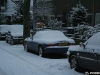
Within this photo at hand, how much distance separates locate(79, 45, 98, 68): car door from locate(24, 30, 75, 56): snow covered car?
388 cm

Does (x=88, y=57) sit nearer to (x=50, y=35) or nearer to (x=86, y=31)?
(x=50, y=35)

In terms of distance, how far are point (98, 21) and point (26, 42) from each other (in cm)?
1706

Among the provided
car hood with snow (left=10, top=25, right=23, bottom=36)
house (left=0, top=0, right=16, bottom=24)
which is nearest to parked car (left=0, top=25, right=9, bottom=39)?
car hood with snow (left=10, top=25, right=23, bottom=36)

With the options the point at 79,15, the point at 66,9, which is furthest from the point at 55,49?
the point at 66,9

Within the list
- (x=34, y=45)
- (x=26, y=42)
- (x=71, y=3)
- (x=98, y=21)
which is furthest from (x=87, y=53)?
(x=71, y=3)

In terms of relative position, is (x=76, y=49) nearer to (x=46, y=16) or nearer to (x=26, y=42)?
(x=26, y=42)

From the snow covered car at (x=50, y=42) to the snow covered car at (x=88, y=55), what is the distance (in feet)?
9.92

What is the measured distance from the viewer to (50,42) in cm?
1310

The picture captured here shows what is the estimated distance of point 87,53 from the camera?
28.5 ft

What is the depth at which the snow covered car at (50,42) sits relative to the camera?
513 inches

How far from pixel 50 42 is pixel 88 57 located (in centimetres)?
466

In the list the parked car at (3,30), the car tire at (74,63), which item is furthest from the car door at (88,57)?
the parked car at (3,30)

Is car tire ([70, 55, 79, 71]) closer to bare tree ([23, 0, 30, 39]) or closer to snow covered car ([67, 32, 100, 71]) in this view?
snow covered car ([67, 32, 100, 71])

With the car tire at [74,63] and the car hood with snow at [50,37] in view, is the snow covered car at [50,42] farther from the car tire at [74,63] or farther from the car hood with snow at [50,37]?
the car tire at [74,63]
